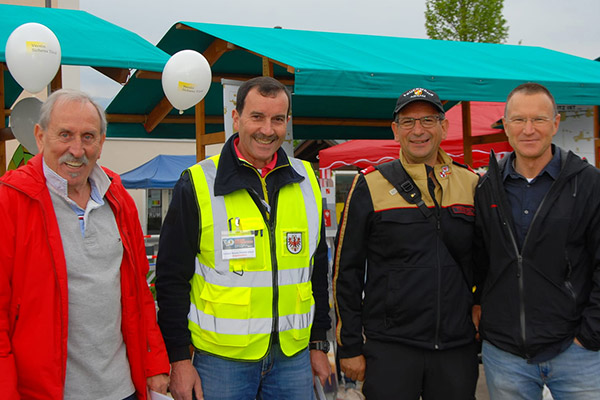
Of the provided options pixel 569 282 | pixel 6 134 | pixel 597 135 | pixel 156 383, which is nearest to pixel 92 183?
pixel 156 383

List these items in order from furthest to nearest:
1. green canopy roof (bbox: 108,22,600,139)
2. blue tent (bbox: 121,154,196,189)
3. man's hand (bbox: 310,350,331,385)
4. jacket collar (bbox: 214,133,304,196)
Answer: blue tent (bbox: 121,154,196,189) → green canopy roof (bbox: 108,22,600,139) → man's hand (bbox: 310,350,331,385) → jacket collar (bbox: 214,133,304,196)

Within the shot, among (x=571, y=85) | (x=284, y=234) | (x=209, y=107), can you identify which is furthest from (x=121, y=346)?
(x=209, y=107)

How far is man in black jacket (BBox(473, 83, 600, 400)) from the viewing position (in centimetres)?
223

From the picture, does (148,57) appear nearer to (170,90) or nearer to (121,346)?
(170,90)

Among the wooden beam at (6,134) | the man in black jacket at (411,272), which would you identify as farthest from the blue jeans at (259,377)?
the wooden beam at (6,134)

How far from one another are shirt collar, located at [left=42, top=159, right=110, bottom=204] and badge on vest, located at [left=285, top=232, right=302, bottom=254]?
2.63 feet

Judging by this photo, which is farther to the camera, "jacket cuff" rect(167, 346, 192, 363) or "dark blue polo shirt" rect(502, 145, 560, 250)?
"dark blue polo shirt" rect(502, 145, 560, 250)

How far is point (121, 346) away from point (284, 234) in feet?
2.69

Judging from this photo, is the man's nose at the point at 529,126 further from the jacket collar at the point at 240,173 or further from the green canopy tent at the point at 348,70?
the green canopy tent at the point at 348,70

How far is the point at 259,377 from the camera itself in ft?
7.39

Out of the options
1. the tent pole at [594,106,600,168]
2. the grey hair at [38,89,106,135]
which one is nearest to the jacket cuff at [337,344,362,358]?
the grey hair at [38,89,106,135]

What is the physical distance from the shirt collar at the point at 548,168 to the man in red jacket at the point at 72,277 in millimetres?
1751

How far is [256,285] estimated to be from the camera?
86.4 inches

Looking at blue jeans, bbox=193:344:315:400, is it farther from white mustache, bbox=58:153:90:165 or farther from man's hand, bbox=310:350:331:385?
white mustache, bbox=58:153:90:165
